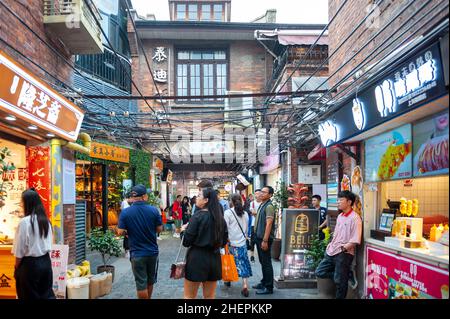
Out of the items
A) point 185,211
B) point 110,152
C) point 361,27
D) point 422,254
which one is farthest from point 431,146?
point 185,211

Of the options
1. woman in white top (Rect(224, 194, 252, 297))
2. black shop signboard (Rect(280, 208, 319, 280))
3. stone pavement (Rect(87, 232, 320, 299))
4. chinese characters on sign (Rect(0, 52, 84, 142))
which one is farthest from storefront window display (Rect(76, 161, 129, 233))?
black shop signboard (Rect(280, 208, 319, 280))

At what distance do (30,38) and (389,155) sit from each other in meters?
6.28

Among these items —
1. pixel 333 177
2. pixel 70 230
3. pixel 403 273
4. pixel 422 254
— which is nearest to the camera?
pixel 422 254

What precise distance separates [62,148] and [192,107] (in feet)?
35.6

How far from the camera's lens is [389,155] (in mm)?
5453

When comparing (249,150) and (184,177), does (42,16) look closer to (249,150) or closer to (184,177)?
(249,150)

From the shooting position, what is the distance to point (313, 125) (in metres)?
9.88

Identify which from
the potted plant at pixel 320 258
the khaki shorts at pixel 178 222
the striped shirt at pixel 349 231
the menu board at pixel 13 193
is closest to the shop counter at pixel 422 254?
the striped shirt at pixel 349 231

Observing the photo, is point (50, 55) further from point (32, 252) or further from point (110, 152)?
point (110, 152)

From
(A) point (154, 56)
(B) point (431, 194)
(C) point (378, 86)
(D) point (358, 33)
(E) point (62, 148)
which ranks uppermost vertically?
(A) point (154, 56)

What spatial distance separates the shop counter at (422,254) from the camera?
12.9 ft

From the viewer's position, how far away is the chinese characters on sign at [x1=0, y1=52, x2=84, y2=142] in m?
5.11

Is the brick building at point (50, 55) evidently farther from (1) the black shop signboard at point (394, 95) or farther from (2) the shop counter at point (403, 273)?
(2) the shop counter at point (403, 273)

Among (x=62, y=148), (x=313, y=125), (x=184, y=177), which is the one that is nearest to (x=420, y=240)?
(x=313, y=125)
